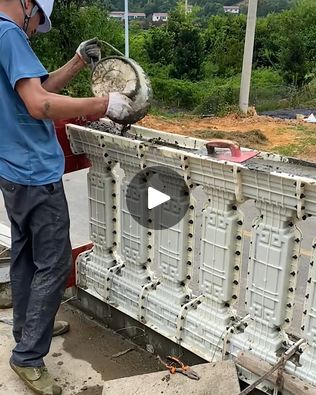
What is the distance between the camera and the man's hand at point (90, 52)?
2891mm

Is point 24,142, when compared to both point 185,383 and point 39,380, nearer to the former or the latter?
point 39,380

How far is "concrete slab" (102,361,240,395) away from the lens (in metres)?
2.58

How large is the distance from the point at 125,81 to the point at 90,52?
283mm

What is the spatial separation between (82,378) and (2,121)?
148 cm

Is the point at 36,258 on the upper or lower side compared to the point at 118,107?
lower

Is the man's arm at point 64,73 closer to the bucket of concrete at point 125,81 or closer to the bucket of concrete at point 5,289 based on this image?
the bucket of concrete at point 125,81

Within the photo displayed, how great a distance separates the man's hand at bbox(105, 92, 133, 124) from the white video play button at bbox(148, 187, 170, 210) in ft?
1.80

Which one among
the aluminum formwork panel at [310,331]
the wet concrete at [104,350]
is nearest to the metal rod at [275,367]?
the aluminum formwork panel at [310,331]

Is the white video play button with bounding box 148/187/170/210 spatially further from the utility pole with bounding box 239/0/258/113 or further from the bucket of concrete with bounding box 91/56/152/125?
the utility pole with bounding box 239/0/258/113

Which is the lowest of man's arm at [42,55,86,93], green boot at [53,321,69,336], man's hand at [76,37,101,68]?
green boot at [53,321,69,336]

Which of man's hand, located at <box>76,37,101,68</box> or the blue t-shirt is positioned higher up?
man's hand, located at <box>76,37,101,68</box>

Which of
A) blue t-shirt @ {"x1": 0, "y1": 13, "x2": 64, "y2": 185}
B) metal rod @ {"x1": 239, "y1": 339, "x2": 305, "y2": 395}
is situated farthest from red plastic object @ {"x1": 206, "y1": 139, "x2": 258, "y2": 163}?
metal rod @ {"x1": 239, "y1": 339, "x2": 305, "y2": 395}

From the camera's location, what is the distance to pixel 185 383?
263cm

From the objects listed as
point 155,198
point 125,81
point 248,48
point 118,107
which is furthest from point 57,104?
point 248,48
